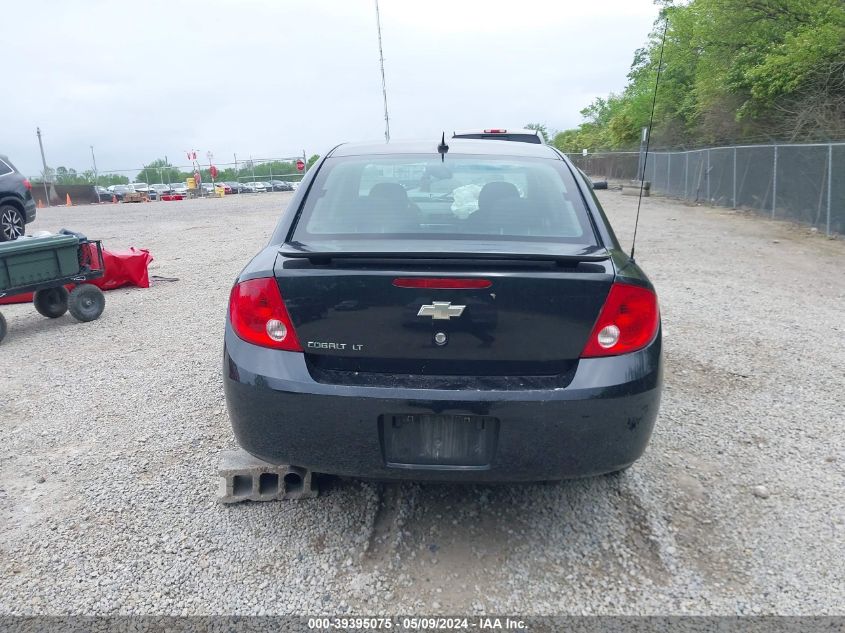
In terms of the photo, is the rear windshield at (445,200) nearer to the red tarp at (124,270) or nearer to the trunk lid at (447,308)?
the trunk lid at (447,308)

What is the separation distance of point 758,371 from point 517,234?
310cm

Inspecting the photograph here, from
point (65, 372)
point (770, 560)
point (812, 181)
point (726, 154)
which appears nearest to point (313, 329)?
point (770, 560)

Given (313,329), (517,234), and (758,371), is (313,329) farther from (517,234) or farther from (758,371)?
(758,371)

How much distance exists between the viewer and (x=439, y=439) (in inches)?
101

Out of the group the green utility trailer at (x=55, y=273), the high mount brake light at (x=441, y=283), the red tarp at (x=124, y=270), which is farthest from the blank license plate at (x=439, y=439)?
the red tarp at (x=124, y=270)

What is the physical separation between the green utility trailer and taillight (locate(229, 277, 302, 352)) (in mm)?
4780

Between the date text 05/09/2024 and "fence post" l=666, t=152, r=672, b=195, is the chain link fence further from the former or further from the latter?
the date text 05/09/2024

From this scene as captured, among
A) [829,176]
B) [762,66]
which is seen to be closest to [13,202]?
[829,176]

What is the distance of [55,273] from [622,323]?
20.1 ft

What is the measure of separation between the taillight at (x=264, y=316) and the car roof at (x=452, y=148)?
1262 mm

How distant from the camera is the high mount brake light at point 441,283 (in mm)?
2490

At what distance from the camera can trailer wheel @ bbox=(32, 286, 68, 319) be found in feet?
23.4

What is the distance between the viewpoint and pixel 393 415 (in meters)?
2.54

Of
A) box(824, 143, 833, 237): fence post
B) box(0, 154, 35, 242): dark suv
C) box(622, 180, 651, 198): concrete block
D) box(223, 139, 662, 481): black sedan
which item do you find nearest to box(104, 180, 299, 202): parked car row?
box(622, 180, 651, 198): concrete block
